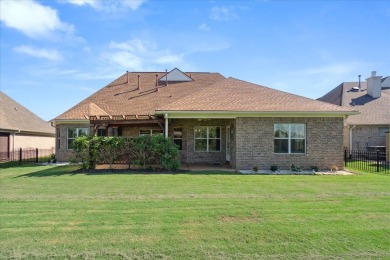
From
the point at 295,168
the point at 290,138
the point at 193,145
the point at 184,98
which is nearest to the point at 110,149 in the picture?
the point at 184,98

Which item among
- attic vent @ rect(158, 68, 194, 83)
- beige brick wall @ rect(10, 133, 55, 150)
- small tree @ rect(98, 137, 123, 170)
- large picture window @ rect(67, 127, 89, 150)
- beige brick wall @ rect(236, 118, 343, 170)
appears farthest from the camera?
beige brick wall @ rect(10, 133, 55, 150)

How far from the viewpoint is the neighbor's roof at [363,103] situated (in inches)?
930

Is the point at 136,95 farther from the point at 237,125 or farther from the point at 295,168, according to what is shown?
the point at 295,168

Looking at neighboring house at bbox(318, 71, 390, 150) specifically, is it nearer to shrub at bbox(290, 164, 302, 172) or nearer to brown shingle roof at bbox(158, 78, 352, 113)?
brown shingle roof at bbox(158, 78, 352, 113)

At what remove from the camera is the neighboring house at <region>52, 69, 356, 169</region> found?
15031 mm

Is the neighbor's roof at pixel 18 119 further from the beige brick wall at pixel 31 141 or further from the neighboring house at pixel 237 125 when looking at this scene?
the neighboring house at pixel 237 125

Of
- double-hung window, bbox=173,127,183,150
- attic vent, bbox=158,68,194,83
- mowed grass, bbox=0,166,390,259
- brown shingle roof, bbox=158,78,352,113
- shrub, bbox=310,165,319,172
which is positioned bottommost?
mowed grass, bbox=0,166,390,259

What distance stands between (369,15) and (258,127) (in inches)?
263

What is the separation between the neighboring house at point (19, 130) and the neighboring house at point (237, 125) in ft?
21.1

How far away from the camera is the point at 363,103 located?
26.2m

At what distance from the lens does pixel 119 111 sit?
66.2 feet

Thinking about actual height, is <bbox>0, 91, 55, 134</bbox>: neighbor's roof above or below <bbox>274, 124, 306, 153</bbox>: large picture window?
above

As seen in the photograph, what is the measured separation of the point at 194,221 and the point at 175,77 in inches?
758

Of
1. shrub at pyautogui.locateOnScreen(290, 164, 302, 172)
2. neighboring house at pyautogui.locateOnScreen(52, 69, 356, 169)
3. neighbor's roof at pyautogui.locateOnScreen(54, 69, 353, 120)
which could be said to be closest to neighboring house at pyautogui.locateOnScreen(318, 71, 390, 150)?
neighbor's roof at pyautogui.locateOnScreen(54, 69, 353, 120)
